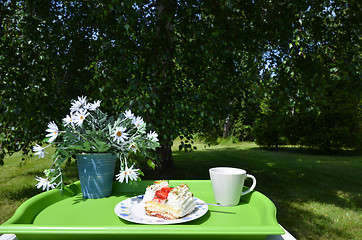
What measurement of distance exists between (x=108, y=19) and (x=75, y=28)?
A: 2.76 feet

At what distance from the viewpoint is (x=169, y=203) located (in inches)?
41.1

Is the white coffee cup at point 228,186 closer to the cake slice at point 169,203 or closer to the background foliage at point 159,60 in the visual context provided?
the cake slice at point 169,203

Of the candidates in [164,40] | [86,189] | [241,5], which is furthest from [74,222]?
[241,5]

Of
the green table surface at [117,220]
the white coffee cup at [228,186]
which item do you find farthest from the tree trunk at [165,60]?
the white coffee cup at [228,186]

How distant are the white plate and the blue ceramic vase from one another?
229mm

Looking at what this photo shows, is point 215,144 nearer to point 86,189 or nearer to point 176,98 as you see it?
point 176,98

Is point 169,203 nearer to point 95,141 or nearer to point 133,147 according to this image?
point 133,147

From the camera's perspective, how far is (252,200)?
4.25 ft

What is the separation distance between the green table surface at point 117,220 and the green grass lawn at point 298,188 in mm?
2555

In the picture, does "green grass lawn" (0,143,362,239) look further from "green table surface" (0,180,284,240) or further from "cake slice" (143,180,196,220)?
"cake slice" (143,180,196,220)

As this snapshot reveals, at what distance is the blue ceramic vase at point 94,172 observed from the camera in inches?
53.1

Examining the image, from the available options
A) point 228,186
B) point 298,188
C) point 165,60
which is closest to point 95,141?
point 228,186

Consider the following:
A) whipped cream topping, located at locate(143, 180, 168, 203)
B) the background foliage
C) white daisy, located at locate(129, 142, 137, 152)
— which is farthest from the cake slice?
the background foliage

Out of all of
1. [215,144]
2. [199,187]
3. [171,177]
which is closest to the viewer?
[199,187]
